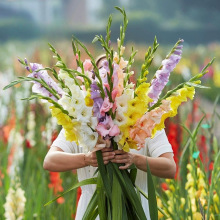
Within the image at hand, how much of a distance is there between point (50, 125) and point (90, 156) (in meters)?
2.17

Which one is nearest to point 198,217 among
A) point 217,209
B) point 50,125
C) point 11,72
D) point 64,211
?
point 217,209

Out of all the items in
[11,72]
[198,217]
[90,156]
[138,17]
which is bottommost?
[198,217]

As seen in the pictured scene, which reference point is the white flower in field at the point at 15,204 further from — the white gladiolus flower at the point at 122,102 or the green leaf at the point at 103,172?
the white gladiolus flower at the point at 122,102

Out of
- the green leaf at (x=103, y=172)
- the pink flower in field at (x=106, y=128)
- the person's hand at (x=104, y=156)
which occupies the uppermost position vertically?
the pink flower in field at (x=106, y=128)

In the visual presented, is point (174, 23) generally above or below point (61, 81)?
above

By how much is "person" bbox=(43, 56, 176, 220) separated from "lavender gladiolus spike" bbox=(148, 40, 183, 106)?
8.7 inches

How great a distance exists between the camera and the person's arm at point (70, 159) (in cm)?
206

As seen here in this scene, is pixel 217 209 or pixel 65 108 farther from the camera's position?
pixel 217 209

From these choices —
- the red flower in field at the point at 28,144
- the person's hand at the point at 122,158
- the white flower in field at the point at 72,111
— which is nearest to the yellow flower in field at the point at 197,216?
the person's hand at the point at 122,158

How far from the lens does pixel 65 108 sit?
1.95m

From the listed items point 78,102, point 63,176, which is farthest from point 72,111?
point 63,176

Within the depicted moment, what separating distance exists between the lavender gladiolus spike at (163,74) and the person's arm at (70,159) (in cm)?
24

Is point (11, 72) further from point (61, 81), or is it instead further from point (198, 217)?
point (61, 81)

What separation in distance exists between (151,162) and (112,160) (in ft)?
0.58
